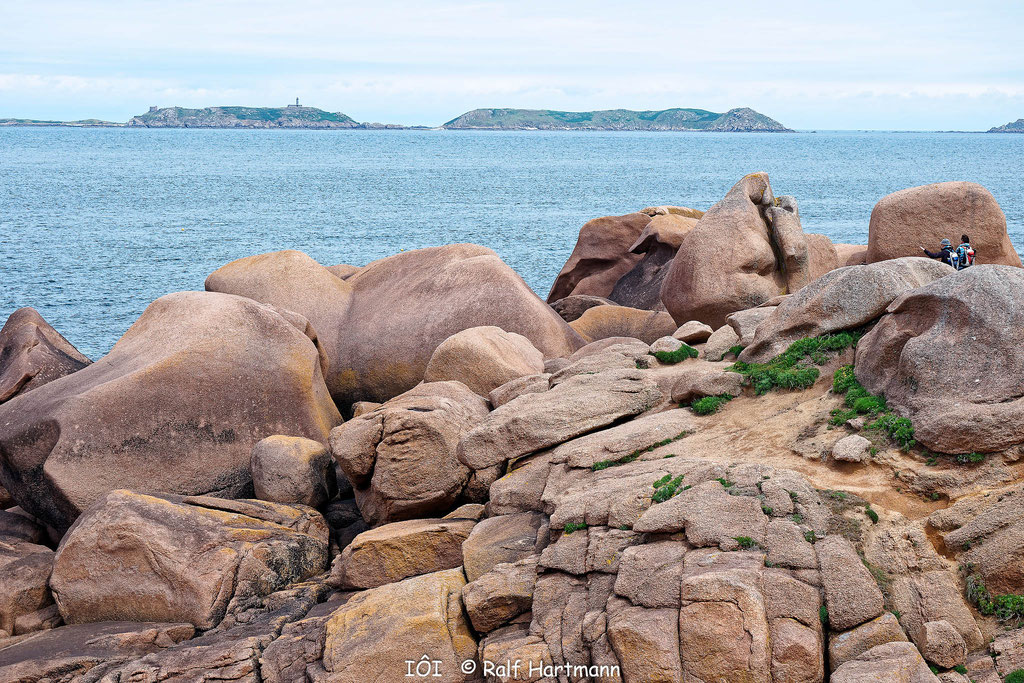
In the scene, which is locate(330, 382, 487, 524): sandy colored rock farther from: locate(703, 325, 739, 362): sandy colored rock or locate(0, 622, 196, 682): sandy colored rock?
locate(703, 325, 739, 362): sandy colored rock

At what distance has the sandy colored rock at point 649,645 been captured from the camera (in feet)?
33.9

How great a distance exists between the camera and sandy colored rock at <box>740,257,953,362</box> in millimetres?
15734

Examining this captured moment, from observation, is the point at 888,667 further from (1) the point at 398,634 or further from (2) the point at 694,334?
(2) the point at 694,334

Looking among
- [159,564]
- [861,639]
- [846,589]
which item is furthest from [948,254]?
[159,564]

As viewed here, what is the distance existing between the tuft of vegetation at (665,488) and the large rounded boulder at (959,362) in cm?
337

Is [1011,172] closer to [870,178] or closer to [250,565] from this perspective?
[870,178]

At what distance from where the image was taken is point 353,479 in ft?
53.9

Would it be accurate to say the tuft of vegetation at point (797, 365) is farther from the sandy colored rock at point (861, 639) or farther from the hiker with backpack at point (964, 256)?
the hiker with backpack at point (964, 256)

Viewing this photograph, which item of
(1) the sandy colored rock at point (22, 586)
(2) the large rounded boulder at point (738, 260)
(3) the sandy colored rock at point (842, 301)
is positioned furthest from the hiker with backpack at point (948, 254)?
(1) the sandy colored rock at point (22, 586)

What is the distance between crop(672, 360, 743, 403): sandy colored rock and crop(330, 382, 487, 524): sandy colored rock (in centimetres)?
399

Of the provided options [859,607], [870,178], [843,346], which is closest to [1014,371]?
[843,346]

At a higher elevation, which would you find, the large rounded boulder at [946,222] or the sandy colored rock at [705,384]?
the large rounded boulder at [946,222]

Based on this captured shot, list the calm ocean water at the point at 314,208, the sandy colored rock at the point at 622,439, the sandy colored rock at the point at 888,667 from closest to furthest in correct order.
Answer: the sandy colored rock at the point at 888,667 → the sandy colored rock at the point at 622,439 → the calm ocean water at the point at 314,208

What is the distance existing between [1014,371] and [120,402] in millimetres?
15038
